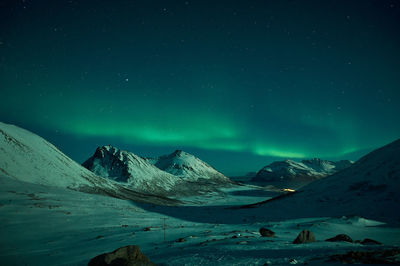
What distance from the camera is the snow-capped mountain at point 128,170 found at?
411ft

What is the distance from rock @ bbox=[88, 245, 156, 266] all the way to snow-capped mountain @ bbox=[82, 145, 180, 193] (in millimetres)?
114217

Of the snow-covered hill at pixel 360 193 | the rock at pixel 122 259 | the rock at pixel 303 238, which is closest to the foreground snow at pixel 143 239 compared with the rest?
the rock at pixel 303 238

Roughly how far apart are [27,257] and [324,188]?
53805mm

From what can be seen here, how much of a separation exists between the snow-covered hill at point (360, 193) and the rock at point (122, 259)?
34.2 metres

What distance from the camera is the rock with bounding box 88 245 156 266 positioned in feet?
19.0

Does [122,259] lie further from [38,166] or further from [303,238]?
[38,166]

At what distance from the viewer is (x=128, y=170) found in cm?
13412

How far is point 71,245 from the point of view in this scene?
13.5 meters

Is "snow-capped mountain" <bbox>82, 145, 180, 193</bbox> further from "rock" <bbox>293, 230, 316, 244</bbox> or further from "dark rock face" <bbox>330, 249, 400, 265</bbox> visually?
"dark rock face" <bbox>330, 249, 400, 265</bbox>

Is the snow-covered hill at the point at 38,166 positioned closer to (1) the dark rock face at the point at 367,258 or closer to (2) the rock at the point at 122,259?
(2) the rock at the point at 122,259

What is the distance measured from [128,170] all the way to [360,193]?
12342 cm

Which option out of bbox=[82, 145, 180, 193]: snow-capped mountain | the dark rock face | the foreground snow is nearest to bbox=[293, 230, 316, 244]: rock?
the foreground snow

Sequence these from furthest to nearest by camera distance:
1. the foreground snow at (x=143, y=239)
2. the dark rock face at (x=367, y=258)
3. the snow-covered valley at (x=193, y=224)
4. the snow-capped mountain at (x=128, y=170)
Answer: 1. the snow-capped mountain at (x=128, y=170)
2. the snow-covered valley at (x=193, y=224)
3. the foreground snow at (x=143, y=239)
4. the dark rock face at (x=367, y=258)

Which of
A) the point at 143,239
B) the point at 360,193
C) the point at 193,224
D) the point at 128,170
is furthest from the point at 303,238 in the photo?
the point at 128,170
